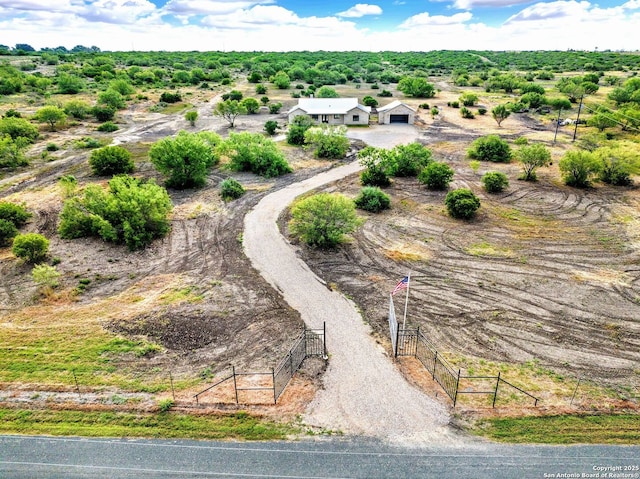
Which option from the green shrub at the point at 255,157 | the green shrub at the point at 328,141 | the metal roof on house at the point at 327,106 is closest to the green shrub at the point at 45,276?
the green shrub at the point at 255,157

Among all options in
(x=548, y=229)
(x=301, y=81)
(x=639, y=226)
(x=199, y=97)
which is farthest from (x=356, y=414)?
(x=301, y=81)

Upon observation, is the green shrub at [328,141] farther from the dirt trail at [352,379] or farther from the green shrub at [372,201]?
the dirt trail at [352,379]

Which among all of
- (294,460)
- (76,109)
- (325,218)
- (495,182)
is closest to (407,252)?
(325,218)

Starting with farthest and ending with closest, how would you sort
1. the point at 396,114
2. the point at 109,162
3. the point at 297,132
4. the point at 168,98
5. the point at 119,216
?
the point at 168,98 < the point at 396,114 < the point at 297,132 < the point at 109,162 < the point at 119,216

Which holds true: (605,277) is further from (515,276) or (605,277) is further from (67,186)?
(67,186)

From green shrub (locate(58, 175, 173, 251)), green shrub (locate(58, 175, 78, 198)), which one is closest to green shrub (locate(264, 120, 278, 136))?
green shrub (locate(58, 175, 78, 198))

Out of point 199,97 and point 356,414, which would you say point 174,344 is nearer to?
point 356,414
